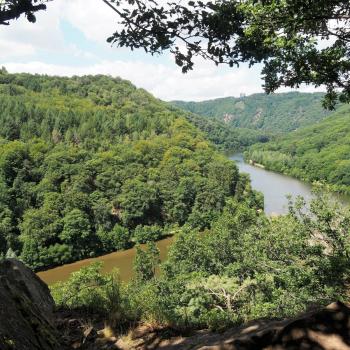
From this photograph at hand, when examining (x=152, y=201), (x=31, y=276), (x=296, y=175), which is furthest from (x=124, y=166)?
(x=31, y=276)

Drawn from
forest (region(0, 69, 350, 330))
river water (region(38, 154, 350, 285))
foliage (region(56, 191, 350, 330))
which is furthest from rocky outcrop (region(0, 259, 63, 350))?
river water (region(38, 154, 350, 285))

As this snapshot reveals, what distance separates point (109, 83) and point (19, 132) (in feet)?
240

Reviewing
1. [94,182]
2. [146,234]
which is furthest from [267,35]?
[94,182]

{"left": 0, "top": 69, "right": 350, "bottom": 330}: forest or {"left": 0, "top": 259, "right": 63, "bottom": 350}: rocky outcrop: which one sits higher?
{"left": 0, "top": 259, "right": 63, "bottom": 350}: rocky outcrop

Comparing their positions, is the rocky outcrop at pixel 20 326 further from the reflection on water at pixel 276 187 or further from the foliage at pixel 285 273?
the reflection on water at pixel 276 187

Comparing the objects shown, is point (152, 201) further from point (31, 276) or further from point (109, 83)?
point (109, 83)

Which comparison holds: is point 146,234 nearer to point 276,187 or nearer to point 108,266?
point 108,266

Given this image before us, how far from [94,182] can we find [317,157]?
67.5 meters

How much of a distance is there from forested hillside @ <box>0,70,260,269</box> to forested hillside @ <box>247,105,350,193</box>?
23282mm

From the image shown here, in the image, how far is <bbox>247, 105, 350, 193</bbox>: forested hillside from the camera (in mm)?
88688

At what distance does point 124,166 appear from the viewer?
7462cm

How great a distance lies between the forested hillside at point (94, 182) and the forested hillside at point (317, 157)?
76.4 feet

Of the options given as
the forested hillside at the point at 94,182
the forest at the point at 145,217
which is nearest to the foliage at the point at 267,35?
the forest at the point at 145,217

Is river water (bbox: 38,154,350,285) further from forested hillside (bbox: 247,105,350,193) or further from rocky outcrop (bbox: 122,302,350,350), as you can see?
rocky outcrop (bbox: 122,302,350,350)
